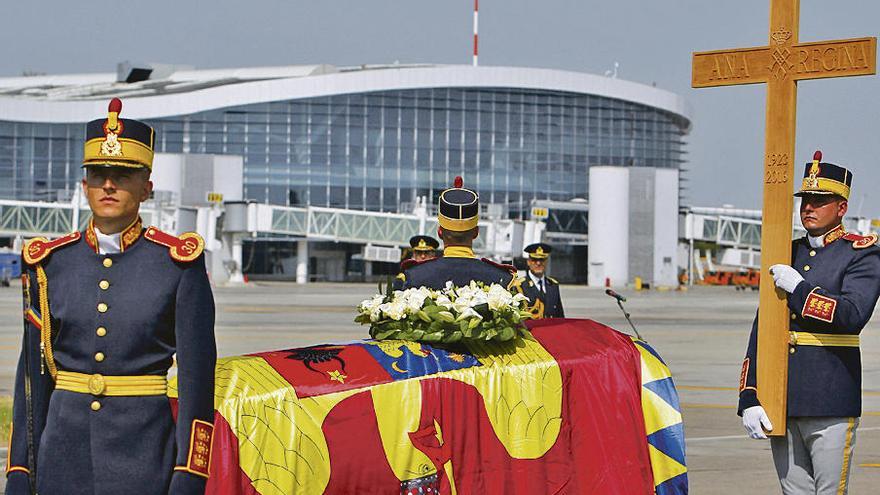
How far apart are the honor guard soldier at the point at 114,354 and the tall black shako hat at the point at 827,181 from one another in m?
3.38

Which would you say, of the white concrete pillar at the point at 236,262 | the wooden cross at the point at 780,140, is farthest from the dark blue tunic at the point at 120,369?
the white concrete pillar at the point at 236,262

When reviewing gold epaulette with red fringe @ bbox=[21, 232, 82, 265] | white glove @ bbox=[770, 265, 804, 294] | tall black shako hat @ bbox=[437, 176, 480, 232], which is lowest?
white glove @ bbox=[770, 265, 804, 294]

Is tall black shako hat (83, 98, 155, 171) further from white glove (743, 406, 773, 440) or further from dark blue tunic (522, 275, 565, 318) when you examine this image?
dark blue tunic (522, 275, 565, 318)

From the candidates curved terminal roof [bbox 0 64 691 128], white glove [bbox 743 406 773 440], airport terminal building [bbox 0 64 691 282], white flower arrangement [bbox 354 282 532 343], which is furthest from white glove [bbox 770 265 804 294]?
airport terminal building [bbox 0 64 691 282]

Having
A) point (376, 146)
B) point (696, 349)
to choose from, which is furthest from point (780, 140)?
point (376, 146)

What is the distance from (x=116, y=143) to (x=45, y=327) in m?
0.72

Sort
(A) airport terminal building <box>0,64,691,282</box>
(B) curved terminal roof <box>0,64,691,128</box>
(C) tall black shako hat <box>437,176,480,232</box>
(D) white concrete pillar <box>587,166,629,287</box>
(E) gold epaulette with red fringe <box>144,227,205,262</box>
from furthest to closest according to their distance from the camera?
(A) airport terminal building <box>0,64,691,282</box> < (B) curved terminal roof <box>0,64,691,128</box> < (D) white concrete pillar <box>587,166,629,287</box> < (C) tall black shako hat <box>437,176,480,232</box> < (E) gold epaulette with red fringe <box>144,227,205,262</box>

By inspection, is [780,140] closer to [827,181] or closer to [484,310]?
[827,181]

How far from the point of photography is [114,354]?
15.1 feet

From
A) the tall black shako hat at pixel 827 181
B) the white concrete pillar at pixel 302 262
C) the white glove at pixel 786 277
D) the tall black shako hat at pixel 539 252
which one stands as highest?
the tall black shako hat at pixel 827 181

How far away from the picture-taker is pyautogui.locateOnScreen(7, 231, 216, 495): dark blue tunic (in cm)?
454

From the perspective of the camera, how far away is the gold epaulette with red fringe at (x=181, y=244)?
466cm

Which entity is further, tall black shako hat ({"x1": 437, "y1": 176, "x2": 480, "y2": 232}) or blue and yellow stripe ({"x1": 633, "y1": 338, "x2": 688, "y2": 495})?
tall black shako hat ({"x1": 437, "y1": 176, "x2": 480, "y2": 232})

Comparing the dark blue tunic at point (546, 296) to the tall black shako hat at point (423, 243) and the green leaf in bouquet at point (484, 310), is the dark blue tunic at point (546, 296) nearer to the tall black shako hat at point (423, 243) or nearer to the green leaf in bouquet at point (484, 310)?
the tall black shako hat at point (423, 243)
